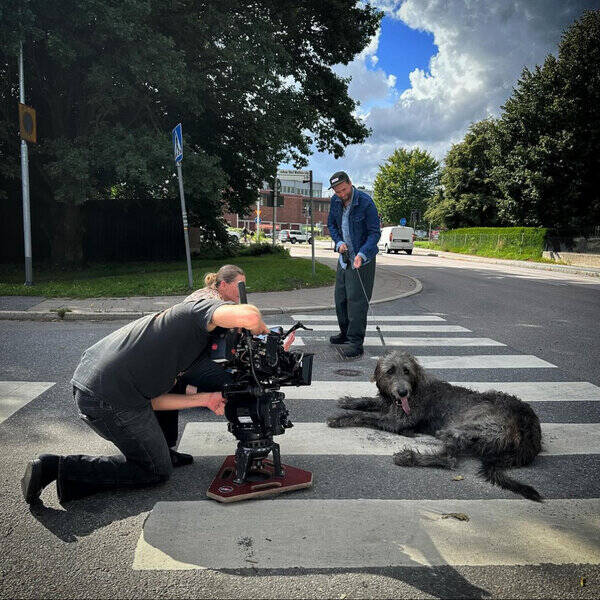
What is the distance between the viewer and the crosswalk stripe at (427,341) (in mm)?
7575

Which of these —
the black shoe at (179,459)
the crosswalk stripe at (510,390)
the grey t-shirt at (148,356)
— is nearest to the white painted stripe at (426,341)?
the crosswalk stripe at (510,390)

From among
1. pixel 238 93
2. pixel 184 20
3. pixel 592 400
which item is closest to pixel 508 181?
pixel 238 93

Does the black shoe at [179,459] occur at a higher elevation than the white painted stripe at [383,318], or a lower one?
lower

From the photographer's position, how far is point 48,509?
2957 mm

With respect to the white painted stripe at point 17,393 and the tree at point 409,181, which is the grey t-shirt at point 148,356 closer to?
the white painted stripe at point 17,393

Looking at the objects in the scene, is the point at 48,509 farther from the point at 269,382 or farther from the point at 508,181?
the point at 508,181

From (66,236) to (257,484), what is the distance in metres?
16.3

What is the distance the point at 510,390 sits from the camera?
5.40 metres

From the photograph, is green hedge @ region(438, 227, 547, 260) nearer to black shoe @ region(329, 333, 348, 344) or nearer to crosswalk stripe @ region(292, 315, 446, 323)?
crosswalk stripe @ region(292, 315, 446, 323)

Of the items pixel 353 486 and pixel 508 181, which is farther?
pixel 508 181

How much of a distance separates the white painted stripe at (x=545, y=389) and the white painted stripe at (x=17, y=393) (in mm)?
4359

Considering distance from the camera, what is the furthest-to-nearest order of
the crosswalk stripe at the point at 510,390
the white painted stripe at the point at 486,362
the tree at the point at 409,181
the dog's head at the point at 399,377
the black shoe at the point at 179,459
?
the tree at the point at 409,181
the white painted stripe at the point at 486,362
the crosswalk stripe at the point at 510,390
the dog's head at the point at 399,377
the black shoe at the point at 179,459

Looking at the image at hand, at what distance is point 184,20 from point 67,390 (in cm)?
1269

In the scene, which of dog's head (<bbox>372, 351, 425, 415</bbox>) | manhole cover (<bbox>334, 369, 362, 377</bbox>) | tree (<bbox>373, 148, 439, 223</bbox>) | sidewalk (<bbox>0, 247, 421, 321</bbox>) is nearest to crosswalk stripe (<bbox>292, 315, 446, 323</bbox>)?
sidewalk (<bbox>0, 247, 421, 321</bbox>)
